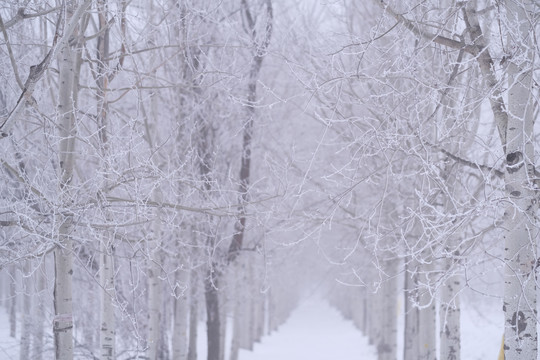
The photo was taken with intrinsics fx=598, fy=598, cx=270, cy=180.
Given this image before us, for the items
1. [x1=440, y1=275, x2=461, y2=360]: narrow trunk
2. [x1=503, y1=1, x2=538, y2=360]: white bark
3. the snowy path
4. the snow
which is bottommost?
the snowy path

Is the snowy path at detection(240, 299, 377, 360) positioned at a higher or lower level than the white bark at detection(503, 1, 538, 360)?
lower

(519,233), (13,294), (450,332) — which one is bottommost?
(450,332)

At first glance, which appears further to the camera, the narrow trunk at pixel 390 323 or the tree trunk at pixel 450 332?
the narrow trunk at pixel 390 323

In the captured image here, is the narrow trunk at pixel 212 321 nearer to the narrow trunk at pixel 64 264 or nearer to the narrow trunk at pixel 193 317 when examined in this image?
the narrow trunk at pixel 193 317

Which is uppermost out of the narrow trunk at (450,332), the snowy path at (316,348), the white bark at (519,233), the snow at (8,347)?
the white bark at (519,233)

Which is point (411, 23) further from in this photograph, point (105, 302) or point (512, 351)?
point (105, 302)

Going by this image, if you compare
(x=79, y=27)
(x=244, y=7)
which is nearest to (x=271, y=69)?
(x=244, y=7)

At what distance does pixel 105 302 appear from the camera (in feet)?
22.4

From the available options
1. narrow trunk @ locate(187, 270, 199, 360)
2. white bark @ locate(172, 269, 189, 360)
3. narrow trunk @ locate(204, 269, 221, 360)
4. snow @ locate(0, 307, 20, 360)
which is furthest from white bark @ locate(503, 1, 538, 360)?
narrow trunk @ locate(187, 270, 199, 360)

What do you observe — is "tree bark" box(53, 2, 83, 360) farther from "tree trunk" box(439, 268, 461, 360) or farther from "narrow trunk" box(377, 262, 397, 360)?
"narrow trunk" box(377, 262, 397, 360)

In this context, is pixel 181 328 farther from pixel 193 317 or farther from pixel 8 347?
pixel 193 317

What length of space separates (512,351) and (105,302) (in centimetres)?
436

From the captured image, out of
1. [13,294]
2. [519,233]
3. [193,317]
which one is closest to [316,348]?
[193,317]

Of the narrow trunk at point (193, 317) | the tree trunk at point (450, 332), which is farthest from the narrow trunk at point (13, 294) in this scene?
the tree trunk at point (450, 332)
